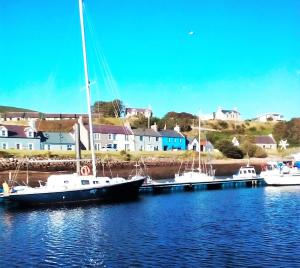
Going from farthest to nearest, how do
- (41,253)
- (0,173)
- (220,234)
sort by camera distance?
(0,173) < (220,234) < (41,253)

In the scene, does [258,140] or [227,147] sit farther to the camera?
[258,140]

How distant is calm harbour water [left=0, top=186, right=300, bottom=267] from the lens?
26.7 m

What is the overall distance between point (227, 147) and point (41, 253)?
113 m

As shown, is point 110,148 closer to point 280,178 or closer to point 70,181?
point 280,178

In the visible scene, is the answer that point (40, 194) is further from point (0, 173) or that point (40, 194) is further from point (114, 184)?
point (0, 173)

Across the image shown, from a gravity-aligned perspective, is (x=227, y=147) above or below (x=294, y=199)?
above

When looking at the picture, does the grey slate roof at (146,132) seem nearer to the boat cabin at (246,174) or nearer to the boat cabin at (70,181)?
the boat cabin at (246,174)

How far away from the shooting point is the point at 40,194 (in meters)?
47.9

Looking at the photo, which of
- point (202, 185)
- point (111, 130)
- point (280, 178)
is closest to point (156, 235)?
point (202, 185)

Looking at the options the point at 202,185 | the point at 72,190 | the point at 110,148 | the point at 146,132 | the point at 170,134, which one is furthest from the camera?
the point at 170,134

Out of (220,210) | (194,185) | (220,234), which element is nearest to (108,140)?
(194,185)

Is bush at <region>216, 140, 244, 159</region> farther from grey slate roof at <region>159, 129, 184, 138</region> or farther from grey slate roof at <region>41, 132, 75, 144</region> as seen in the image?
grey slate roof at <region>41, 132, 75, 144</region>

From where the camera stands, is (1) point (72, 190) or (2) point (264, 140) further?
(2) point (264, 140)

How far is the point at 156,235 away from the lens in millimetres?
32688
